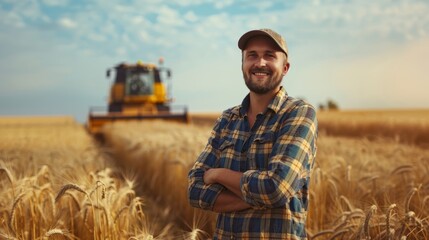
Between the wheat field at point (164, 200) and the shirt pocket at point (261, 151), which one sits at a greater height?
the shirt pocket at point (261, 151)

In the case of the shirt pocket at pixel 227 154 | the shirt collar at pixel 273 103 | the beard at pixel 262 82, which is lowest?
the shirt pocket at pixel 227 154

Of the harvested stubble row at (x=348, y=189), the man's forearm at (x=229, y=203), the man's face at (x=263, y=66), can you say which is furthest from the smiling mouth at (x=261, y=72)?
the harvested stubble row at (x=348, y=189)

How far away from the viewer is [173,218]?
5.11 meters

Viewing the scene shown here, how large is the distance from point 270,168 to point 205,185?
15.7 inches

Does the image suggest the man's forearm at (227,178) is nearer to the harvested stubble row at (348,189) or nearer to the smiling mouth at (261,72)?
the smiling mouth at (261,72)

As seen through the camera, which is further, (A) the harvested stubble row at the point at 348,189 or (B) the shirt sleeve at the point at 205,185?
(A) the harvested stubble row at the point at 348,189

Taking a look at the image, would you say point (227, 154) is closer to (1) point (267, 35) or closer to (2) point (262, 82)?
(2) point (262, 82)

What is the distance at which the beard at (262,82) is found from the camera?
208cm

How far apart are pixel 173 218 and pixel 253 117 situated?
3.17 m

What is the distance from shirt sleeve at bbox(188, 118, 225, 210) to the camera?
7.16 feet

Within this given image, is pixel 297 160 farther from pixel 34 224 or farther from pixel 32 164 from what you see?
pixel 32 164

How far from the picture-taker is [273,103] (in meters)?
2.11

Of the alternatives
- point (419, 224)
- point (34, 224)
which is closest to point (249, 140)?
point (419, 224)

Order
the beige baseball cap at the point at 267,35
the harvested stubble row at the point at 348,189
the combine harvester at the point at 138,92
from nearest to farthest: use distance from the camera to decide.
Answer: the beige baseball cap at the point at 267,35, the harvested stubble row at the point at 348,189, the combine harvester at the point at 138,92
